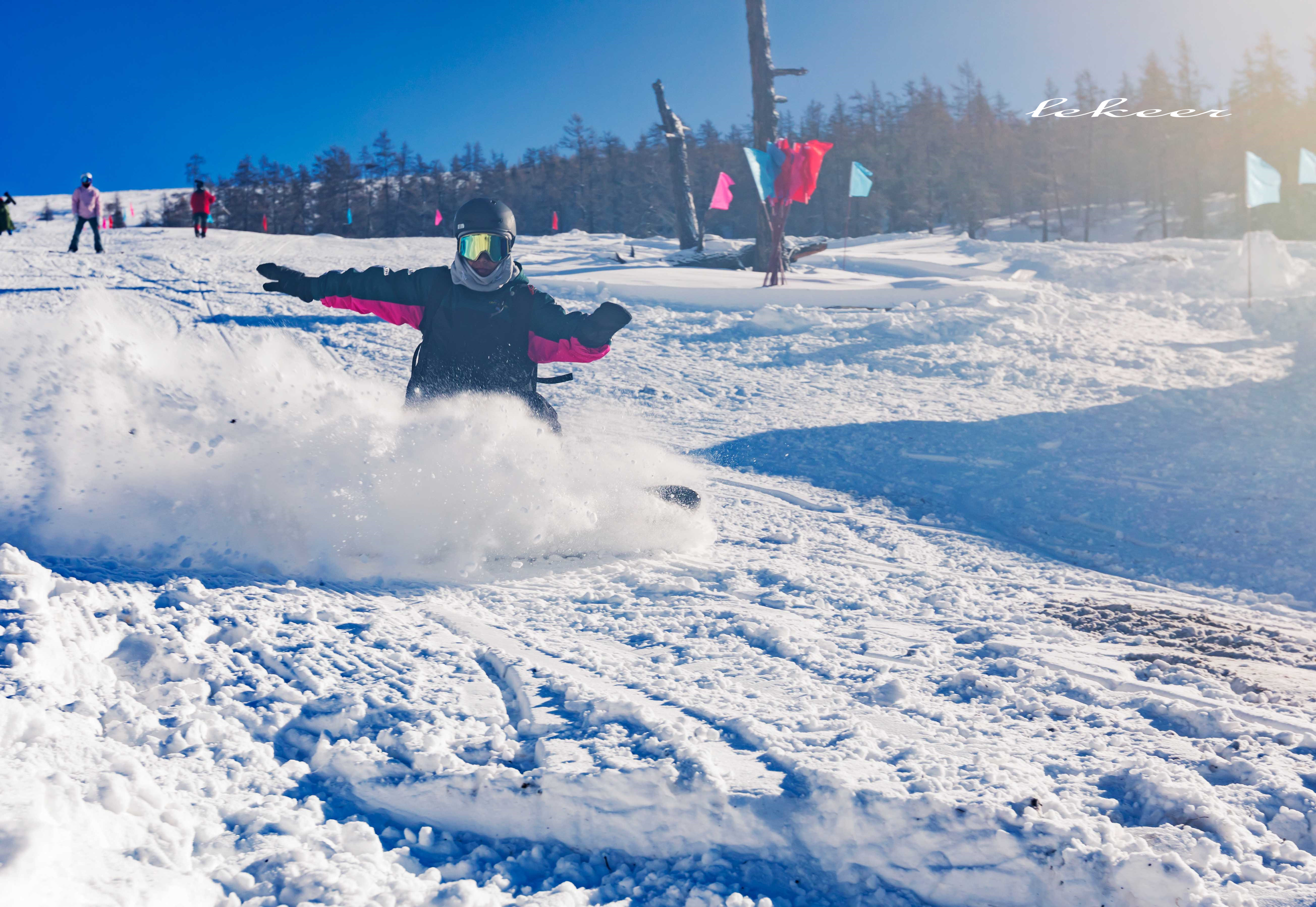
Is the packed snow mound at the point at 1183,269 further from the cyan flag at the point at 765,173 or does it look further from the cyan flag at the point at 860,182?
the cyan flag at the point at 765,173

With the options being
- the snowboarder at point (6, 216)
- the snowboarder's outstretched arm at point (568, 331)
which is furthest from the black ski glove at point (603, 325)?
the snowboarder at point (6, 216)

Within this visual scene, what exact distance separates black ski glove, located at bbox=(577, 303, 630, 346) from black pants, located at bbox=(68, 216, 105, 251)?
14538 mm

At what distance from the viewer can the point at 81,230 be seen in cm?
1517

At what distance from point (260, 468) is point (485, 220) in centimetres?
178

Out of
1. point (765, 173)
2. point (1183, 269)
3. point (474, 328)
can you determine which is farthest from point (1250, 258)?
point (474, 328)

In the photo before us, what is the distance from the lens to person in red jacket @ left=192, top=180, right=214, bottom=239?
778 inches

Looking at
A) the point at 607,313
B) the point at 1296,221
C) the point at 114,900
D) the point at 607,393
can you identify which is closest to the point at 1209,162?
the point at 1296,221

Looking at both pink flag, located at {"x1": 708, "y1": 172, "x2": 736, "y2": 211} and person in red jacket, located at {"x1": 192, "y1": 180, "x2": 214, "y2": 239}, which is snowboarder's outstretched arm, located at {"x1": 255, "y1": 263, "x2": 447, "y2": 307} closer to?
pink flag, located at {"x1": 708, "y1": 172, "x2": 736, "y2": 211}

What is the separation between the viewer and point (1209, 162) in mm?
48938

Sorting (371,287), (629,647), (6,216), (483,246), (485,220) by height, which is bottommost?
(629,647)

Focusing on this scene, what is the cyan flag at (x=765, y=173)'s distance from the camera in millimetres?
13195

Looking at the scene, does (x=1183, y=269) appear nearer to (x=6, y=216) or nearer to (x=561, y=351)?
(x=561, y=351)

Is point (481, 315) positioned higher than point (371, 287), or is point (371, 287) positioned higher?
point (371, 287)

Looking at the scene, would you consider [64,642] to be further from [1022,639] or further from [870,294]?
[870,294]
